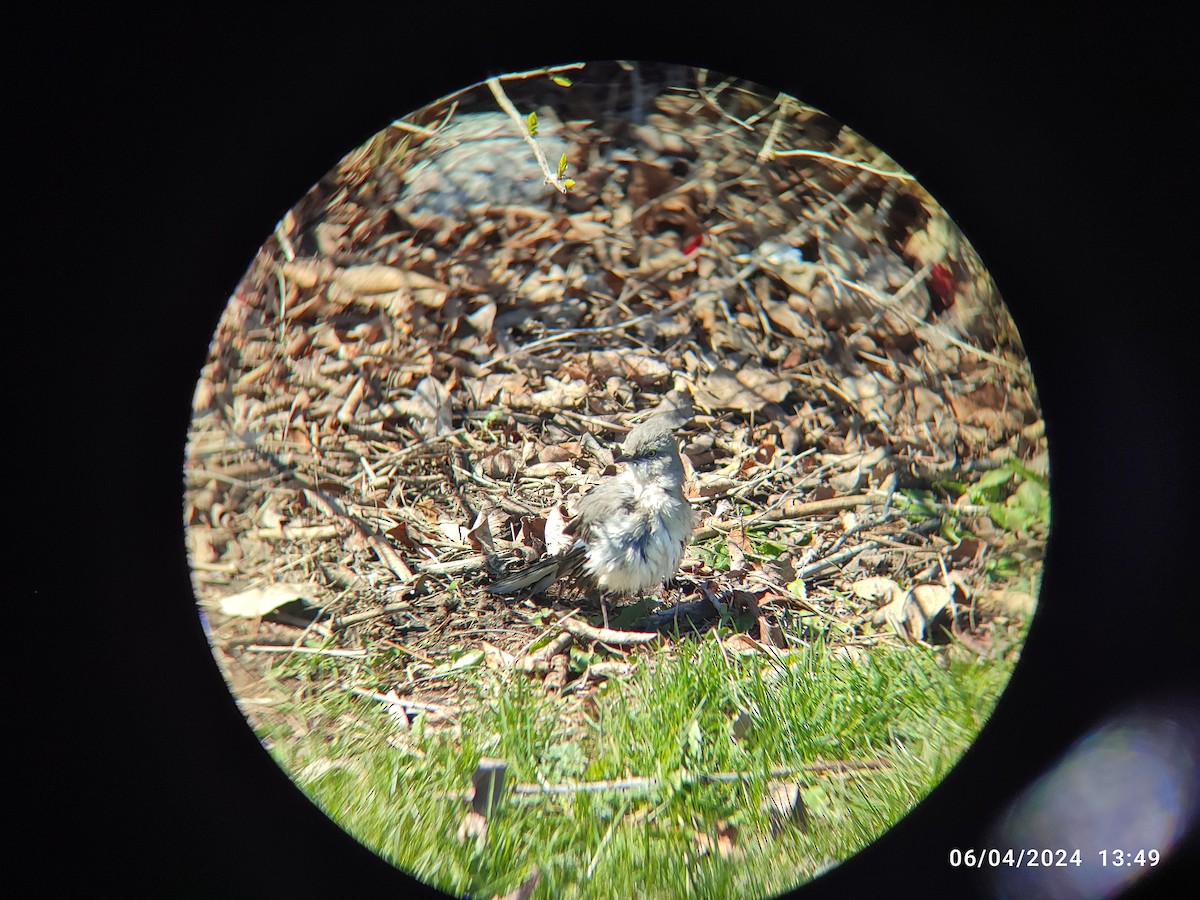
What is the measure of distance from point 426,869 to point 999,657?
1.86m

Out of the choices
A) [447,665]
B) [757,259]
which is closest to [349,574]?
[447,665]

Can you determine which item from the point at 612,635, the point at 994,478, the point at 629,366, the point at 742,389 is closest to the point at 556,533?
the point at 612,635

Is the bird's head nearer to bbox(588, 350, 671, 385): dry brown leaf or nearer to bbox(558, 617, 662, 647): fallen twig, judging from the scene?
bbox(558, 617, 662, 647): fallen twig

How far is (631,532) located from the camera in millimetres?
3791

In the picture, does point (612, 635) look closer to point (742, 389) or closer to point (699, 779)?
point (699, 779)

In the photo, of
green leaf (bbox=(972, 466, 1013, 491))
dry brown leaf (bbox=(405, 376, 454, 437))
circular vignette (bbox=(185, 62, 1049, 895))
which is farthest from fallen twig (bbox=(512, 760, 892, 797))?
dry brown leaf (bbox=(405, 376, 454, 437))

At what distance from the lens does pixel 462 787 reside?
9.62 feet

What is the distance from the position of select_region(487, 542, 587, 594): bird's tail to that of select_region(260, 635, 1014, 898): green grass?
1.86ft

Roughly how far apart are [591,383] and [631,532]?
1458 mm

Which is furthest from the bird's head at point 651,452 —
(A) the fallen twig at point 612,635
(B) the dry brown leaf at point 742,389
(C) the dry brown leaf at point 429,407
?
(C) the dry brown leaf at point 429,407

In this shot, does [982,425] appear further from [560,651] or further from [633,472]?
[560,651]

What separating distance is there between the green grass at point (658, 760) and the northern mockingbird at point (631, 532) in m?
0.46

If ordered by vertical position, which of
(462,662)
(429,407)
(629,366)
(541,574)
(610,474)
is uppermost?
(629,366)

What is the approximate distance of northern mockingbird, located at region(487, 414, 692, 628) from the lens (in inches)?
149
